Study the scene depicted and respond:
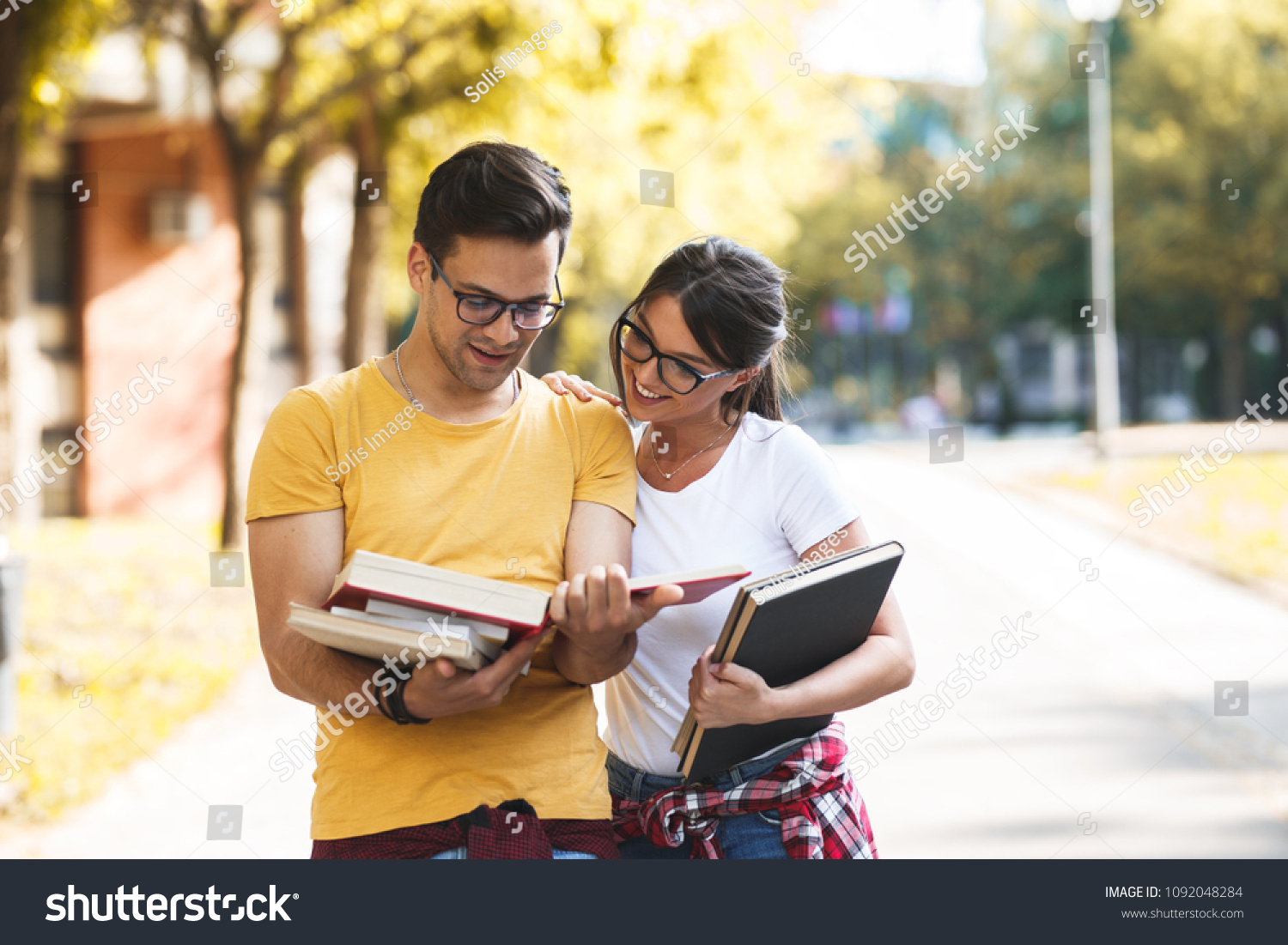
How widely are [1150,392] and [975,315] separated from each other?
6230mm

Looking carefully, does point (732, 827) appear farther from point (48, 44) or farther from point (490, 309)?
point (48, 44)

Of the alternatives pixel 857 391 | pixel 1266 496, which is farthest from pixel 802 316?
pixel 857 391

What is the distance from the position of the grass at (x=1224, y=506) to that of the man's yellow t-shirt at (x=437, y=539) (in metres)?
9.91

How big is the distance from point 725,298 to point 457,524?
67 cm

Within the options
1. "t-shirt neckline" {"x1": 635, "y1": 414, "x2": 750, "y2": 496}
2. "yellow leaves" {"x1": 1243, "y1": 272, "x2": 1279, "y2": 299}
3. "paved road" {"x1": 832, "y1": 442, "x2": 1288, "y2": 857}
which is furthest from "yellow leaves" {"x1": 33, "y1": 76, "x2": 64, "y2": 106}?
→ "yellow leaves" {"x1": 1243, "y1": 272, "x2": 1279, "y2": 299}

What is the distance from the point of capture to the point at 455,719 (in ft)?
7.16

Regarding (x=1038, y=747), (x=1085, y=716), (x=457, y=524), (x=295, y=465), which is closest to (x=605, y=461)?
(x=457, y=524)

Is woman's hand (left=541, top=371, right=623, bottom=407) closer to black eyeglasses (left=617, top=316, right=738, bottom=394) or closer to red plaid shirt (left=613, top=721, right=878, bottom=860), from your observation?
black eyeglasses (left=617, top=316, right=738, bottom=394)

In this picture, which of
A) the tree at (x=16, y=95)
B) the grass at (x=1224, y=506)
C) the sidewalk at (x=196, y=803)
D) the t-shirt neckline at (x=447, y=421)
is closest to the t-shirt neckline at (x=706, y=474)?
the t-shirt neckline at (x=447, y=421)

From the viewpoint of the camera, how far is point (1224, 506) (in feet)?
48.3

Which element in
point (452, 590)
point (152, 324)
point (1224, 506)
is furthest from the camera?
point (152, 324)

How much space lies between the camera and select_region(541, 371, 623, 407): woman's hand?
2.50 m

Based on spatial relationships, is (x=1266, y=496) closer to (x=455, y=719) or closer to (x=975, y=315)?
(x=455, y=719)

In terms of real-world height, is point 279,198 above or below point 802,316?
above
